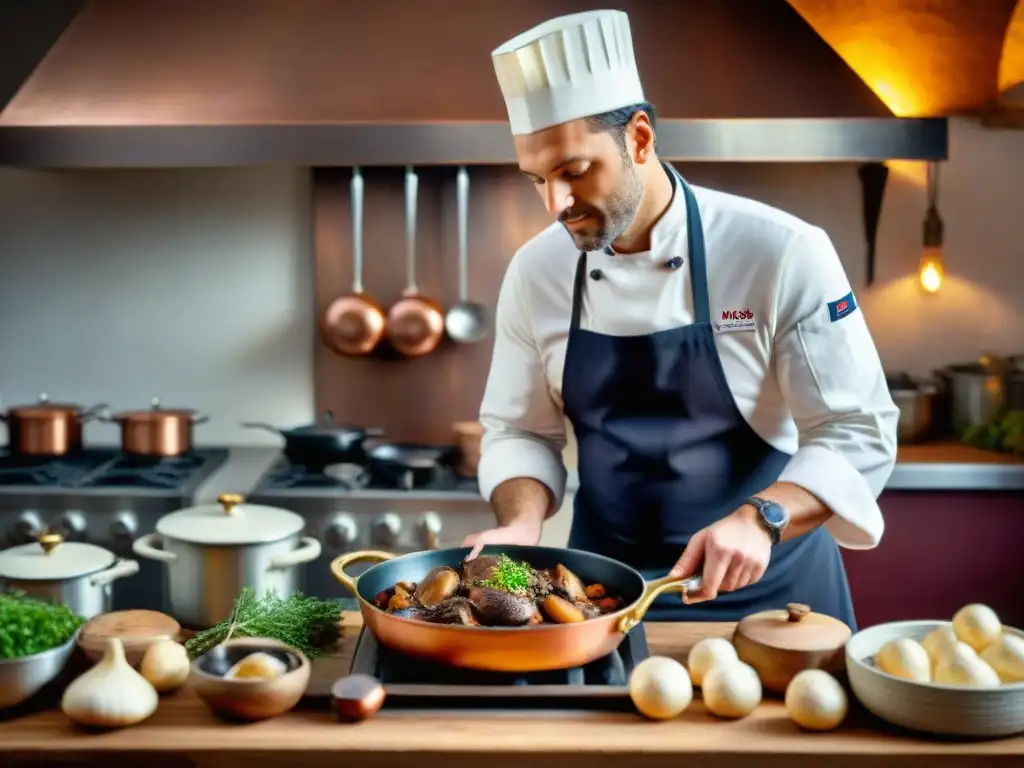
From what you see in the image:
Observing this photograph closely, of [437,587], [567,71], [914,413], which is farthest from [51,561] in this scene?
[914,413]

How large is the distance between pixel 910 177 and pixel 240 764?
2926 millimetres

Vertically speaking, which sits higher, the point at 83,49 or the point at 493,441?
the point at 83,49

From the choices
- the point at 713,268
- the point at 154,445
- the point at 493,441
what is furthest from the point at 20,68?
the point at 713,268

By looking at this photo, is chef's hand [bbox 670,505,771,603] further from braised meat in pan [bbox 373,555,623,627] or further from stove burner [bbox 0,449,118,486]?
stove burner [bbox 0,449,118,486]

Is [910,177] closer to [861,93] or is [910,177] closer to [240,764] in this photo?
[861,93]

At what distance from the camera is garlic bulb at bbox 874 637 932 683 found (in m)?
1.33

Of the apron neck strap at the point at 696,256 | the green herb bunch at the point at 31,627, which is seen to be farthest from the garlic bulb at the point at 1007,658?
the green herb bunch at the point at 31,627

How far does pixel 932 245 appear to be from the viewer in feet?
11.6

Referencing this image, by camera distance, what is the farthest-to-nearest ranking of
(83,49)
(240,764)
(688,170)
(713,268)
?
(688,170), (83,49), (713,268), (240,764)

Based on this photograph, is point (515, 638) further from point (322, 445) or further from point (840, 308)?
point (322, 445)

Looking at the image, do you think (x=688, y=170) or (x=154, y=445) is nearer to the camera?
(x=154, y=445)

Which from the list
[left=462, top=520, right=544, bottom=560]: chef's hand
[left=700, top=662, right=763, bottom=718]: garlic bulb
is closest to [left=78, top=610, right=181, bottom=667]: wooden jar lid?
[left=462, top=520, right=544, bottom=560]: chef's hand

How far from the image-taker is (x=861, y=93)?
3.09 metres

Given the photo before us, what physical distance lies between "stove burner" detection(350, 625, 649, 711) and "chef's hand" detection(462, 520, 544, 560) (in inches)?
9.7
